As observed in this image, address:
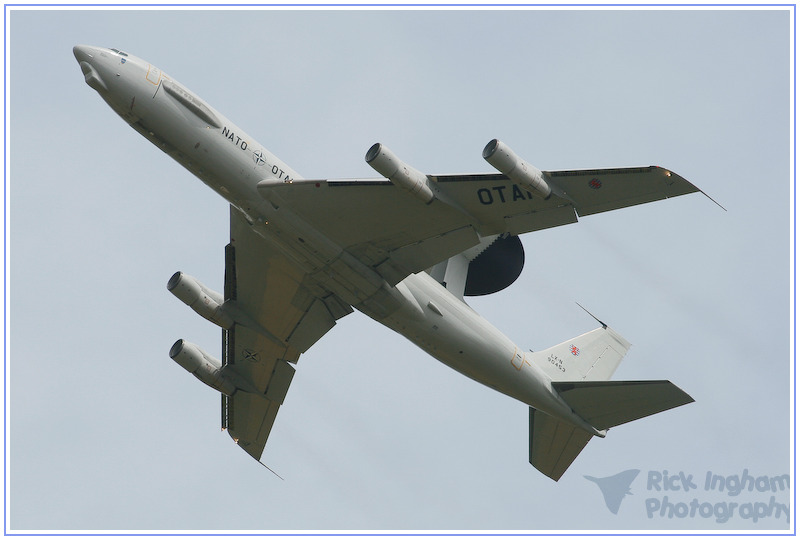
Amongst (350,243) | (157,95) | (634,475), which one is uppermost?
(157,95)

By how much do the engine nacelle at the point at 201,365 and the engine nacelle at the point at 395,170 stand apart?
15106 millimetres

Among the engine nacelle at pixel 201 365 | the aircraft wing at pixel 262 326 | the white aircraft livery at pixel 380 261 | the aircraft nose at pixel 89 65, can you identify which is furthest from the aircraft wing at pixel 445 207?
the engine nacelle at pixel 201 365

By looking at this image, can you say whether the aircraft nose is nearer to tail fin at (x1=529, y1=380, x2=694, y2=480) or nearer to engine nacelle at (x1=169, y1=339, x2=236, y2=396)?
engine nacelle at (x1=169, y1=339, x2=236, y2=396)

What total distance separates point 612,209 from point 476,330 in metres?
8.45

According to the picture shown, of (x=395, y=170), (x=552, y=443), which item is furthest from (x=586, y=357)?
(x=395, y=170)

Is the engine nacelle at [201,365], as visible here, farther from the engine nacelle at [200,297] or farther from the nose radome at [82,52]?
the nose radome at [82,52]

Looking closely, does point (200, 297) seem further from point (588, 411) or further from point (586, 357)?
point (586, 357)

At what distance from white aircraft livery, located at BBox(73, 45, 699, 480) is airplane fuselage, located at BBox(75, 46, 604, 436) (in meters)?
0.05

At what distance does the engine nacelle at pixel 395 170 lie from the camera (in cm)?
Answer: 3647

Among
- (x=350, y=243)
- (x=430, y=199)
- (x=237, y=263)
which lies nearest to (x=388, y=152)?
(x=430, y=199)

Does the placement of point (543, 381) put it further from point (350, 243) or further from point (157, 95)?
point (157, 95)

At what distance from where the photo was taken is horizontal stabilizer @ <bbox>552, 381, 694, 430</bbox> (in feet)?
140

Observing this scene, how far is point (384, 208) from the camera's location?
39.4 metres

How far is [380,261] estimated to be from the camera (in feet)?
135
